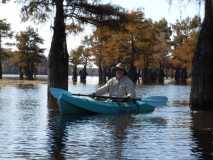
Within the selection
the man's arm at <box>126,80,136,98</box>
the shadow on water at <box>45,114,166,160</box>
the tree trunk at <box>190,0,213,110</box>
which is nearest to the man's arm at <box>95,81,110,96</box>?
the man's arm at <box>126,80,136,98</box>

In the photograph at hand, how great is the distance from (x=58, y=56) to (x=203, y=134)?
1455cm

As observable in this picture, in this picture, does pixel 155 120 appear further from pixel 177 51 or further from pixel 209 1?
pixel 177 51

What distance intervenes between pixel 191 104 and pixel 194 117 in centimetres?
325

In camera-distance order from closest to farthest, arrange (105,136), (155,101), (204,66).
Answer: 1. (105,136)
2. (204,66)
3. (155,101)

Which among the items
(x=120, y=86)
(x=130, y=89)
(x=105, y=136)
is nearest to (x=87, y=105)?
(x=120, y=86)

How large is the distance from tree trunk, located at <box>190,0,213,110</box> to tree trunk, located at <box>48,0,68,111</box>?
747 centimetres

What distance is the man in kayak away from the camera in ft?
70.6

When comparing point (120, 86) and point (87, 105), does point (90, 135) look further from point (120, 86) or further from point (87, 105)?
point (120, 86)

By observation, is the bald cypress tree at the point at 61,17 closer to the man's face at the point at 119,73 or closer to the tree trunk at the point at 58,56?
the tree trunk at the point at 58,56

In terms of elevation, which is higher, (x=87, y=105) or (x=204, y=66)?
(x=204, y=66)

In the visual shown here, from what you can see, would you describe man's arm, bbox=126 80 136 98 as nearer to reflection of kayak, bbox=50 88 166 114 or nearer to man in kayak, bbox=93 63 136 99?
man in kayak, bbox=93 63 136 99

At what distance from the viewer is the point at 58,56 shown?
96.3ft

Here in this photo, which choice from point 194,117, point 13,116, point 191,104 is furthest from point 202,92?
point 13,116

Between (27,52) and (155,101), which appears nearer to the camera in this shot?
(155,101)
